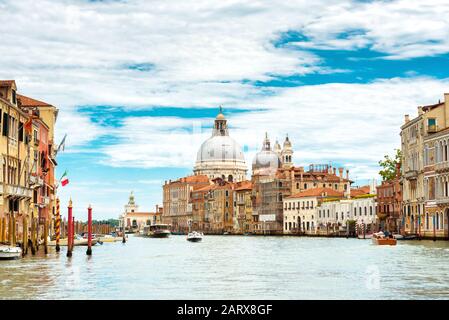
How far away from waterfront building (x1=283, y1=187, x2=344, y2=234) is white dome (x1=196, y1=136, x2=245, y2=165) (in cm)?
5899

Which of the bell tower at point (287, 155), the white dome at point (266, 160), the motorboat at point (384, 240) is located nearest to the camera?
the motorboat at point (384, 240)

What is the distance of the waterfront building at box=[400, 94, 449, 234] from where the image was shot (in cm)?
6044

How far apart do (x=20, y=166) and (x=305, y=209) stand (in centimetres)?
6547

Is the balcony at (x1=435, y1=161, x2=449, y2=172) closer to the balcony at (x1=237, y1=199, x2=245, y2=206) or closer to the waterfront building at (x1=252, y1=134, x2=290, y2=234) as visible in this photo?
the waterfront building at (x1=252, y1=134, x2=290, y2=234)

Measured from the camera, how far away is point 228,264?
1236 inches

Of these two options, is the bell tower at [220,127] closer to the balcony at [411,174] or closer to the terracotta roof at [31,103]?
the balcony at [411,174]

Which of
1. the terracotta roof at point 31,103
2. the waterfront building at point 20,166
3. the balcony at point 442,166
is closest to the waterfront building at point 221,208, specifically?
the balcony at point 442,166

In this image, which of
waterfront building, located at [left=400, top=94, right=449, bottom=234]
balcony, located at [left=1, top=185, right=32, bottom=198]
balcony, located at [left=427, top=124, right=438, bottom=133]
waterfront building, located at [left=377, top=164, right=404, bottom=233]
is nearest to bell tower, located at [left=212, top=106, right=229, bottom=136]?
waterfront building, located at [left=377, top=164, right=404, bottom=233]

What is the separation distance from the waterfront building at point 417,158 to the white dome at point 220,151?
9799 cm

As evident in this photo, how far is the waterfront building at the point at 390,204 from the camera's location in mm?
73312
